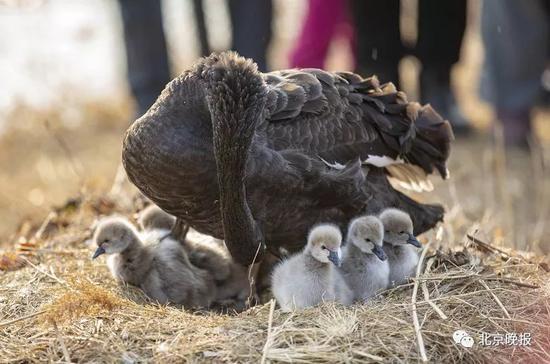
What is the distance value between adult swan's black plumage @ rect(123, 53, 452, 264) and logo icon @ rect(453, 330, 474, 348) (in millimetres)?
1183

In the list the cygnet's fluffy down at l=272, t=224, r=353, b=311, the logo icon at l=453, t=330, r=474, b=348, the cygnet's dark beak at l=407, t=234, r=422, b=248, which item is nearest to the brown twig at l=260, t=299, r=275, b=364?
the cygnet's fluffy down at l=272, t=224, r=353, b=311

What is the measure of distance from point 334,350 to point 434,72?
19.6ft

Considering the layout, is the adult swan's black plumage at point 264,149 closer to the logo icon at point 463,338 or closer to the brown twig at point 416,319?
the brown twig at point 416,319

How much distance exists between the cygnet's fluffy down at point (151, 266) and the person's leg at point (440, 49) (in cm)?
479

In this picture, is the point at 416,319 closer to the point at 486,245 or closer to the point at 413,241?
the point at 413,241

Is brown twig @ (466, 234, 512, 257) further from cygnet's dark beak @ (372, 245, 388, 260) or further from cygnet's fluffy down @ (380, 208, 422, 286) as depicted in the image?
cygnet's dark beak @ (372, 245, 388, 260)

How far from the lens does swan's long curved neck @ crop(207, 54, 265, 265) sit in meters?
4.33

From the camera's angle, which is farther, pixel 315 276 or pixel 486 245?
pixel 486 245

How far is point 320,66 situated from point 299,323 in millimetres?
5083

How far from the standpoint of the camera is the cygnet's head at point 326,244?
15.4ft

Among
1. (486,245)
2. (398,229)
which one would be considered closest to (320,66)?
(486,245)

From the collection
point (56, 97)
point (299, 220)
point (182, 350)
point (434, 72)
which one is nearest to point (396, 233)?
point (299, 220)

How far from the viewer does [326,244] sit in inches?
186

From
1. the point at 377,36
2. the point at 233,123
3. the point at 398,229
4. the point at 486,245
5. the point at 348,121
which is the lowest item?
the point at 486,245
